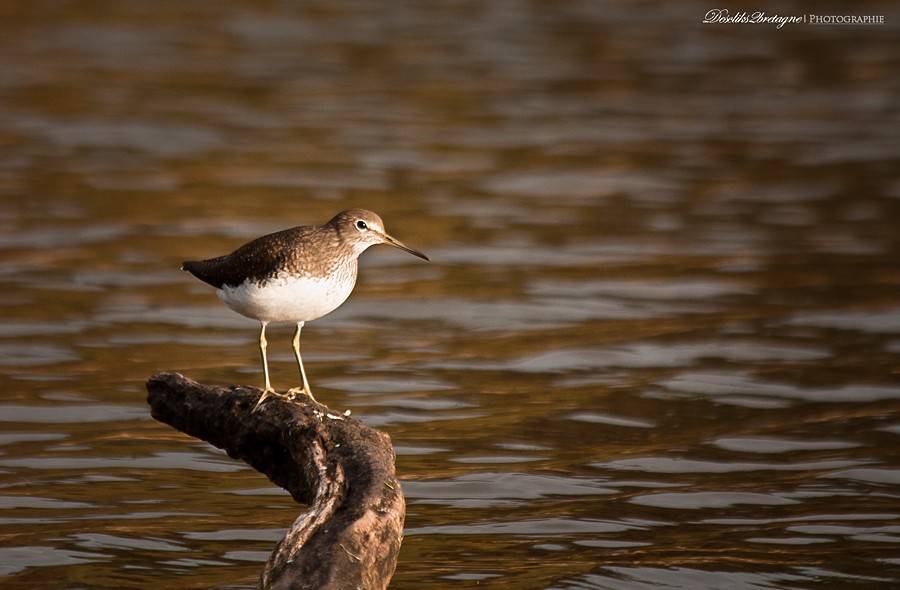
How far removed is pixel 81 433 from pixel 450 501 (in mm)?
2959

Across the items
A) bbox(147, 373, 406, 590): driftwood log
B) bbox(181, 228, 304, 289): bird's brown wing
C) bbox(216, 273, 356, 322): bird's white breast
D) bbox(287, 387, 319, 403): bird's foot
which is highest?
bbox(181, 228, 304, 289): bird's brown wing

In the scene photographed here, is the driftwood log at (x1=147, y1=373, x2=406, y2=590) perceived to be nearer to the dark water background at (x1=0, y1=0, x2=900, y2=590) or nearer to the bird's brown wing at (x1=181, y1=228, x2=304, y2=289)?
the bird's brown wing at (x1=181, y1=228, x2=304, y2=289)

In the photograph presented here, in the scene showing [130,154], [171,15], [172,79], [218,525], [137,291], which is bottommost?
[218,525]

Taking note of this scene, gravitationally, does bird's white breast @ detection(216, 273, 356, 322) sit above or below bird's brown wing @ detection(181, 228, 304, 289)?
below

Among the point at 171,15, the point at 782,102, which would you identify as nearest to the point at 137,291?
the point at 782,102

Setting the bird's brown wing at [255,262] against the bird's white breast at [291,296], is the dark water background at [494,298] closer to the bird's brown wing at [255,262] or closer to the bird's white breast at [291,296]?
the bird's white breast at [291,296]

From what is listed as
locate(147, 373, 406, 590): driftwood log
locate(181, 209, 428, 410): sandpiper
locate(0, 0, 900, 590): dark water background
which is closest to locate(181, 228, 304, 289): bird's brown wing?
locate(181, 209, 428, 410): sandpiper

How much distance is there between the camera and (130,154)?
66.3 feet

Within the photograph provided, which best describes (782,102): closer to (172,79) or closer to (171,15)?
(172,79)

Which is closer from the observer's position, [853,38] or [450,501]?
[450,501]

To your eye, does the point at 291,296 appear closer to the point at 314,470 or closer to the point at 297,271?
the point at 297,271

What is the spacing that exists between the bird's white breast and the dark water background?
55.7 inches

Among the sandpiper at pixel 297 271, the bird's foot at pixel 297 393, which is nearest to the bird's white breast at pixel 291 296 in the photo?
the sandpiper at pixel 297 271

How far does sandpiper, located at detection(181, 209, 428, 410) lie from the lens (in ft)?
26.6
